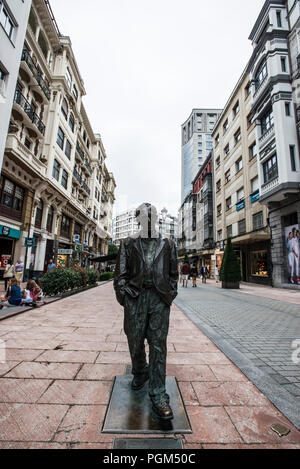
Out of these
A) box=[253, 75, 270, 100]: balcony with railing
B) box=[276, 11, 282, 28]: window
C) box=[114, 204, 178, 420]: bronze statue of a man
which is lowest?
box=[114, 204, 178, 420]: bronze statue of a man

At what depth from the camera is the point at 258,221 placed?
19.3m

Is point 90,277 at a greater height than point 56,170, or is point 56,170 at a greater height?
point 56,170

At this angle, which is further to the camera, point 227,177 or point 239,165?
point 227,177

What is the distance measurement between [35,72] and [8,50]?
4.06m

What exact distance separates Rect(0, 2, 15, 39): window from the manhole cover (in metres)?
17.7

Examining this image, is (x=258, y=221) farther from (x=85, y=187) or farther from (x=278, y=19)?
(x=85, y=187)

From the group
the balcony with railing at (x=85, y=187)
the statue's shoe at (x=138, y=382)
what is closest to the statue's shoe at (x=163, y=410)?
the statue's shoe at (x=138, y=382)

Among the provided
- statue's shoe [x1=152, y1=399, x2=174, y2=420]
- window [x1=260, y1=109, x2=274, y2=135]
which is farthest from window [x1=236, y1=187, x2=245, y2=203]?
statue's shoe [x1=152, y1=399, x2=174, y2=420]

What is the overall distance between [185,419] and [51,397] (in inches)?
51.0

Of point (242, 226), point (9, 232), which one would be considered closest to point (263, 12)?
point (242, 226)

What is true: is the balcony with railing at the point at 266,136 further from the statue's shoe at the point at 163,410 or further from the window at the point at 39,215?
the statue's shoe at the point at 163,410

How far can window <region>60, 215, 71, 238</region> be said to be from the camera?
22.0 meters

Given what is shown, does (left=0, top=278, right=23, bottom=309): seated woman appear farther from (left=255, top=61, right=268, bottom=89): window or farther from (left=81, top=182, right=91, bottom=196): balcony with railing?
(left=81, top=182, right=91, bottom=196): balcony with railing

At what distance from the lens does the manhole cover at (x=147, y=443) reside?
1519mm
